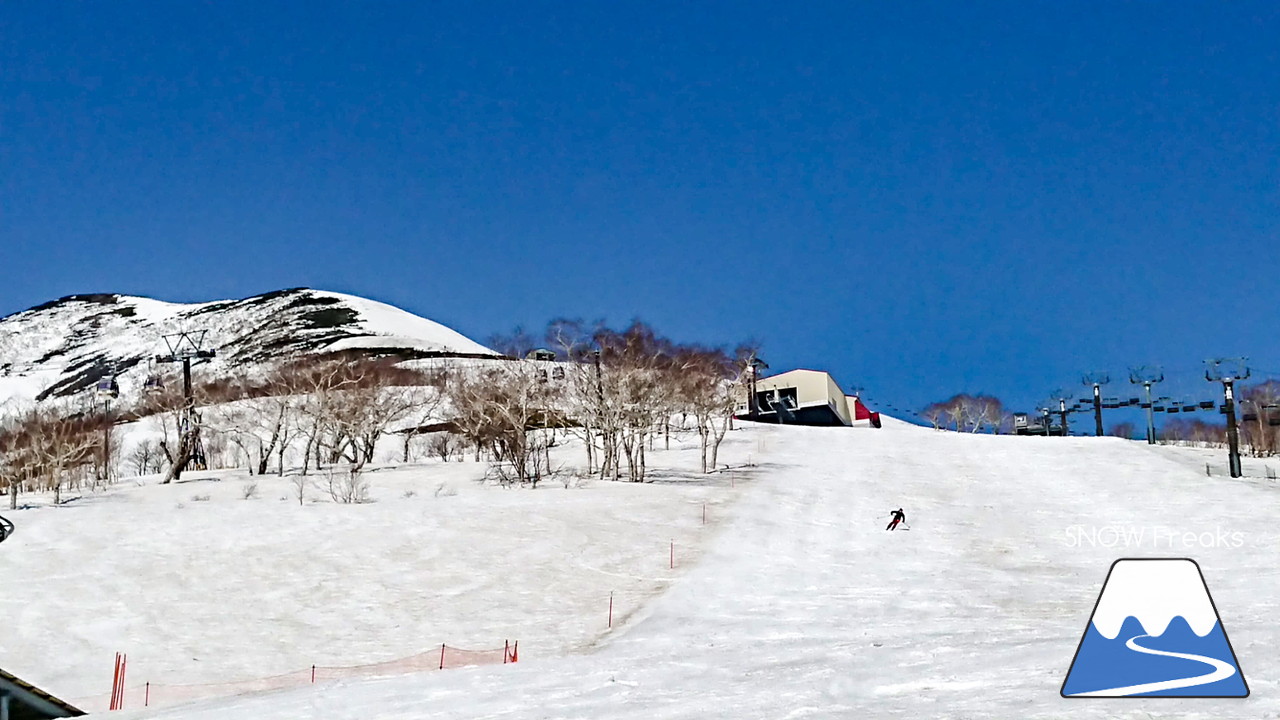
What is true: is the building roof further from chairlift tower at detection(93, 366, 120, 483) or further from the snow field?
chairlift tower at detection(93, 366, 120, 483)

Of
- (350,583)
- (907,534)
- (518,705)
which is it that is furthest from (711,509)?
(518,705)

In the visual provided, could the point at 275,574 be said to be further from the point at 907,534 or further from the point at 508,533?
the point at 907,534

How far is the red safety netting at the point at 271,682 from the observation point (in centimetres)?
1903

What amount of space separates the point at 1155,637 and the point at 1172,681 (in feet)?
2.10

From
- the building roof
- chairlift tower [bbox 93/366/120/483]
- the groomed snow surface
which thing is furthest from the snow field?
chairlift tower [bbox 93/366/120/483]

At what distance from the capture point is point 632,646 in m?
22.2

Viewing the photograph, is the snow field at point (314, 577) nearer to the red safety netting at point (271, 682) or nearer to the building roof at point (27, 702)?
the red safety netting at point (271, 682)

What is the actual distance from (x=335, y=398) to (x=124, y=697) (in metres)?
41.9

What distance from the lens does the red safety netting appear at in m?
19.0

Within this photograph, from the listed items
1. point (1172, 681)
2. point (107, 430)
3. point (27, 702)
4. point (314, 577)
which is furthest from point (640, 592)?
point (107, 430)

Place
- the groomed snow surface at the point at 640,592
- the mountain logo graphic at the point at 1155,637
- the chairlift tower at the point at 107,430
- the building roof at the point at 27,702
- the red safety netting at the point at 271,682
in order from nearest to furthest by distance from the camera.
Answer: the mountain logo graphic at the point at 1155,637
the building roof at the point at 27,702
the groomed snow surface at the point at 640,592
the red safety netting at the point at 271,682
the chairlift tower at the point at 107,430

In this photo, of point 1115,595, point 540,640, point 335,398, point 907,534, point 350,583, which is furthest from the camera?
point 335,398

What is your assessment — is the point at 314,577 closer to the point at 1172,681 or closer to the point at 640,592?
the point at 640,592

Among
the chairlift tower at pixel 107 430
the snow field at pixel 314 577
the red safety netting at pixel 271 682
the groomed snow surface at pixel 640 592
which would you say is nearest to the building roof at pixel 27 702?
the groomed snow surface at pixel 640 592
